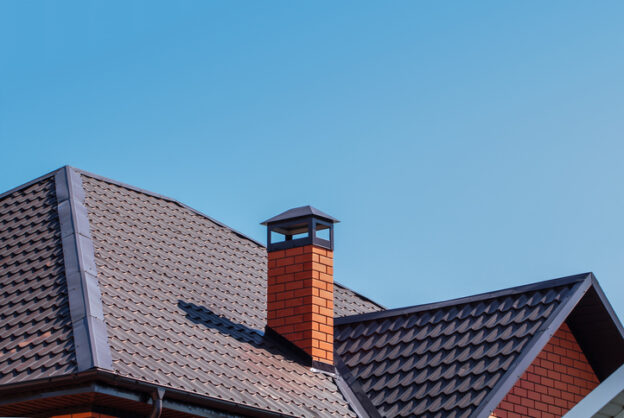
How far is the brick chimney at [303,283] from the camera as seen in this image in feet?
41.2

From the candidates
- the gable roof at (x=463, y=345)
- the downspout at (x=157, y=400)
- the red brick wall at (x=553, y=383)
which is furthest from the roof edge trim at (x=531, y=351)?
the downspout at (x=157, y=400)

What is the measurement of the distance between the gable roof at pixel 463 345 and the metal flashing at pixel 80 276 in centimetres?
349

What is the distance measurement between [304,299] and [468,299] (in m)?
2.07

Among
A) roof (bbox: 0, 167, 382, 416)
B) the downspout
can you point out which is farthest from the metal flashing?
the downspout

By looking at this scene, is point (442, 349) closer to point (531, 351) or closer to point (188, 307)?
point (531, 351)

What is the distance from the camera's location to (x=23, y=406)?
9633 millimetres

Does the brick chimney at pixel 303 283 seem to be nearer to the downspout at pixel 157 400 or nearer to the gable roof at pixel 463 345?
the gable roof at pixel 463 345

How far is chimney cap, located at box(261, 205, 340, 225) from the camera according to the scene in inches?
516

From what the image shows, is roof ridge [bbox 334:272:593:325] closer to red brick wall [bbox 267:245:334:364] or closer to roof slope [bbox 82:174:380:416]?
red brick wall [bbox 267:245:334:364]

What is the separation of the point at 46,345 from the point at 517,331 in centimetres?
538

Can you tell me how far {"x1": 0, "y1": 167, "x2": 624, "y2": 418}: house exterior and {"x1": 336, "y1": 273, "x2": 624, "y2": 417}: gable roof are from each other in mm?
19

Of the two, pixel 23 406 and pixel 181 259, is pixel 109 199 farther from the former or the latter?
pixel 23 406

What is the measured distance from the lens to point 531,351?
1168 cm

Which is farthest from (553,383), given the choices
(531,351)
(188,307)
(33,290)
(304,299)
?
(33,290)
